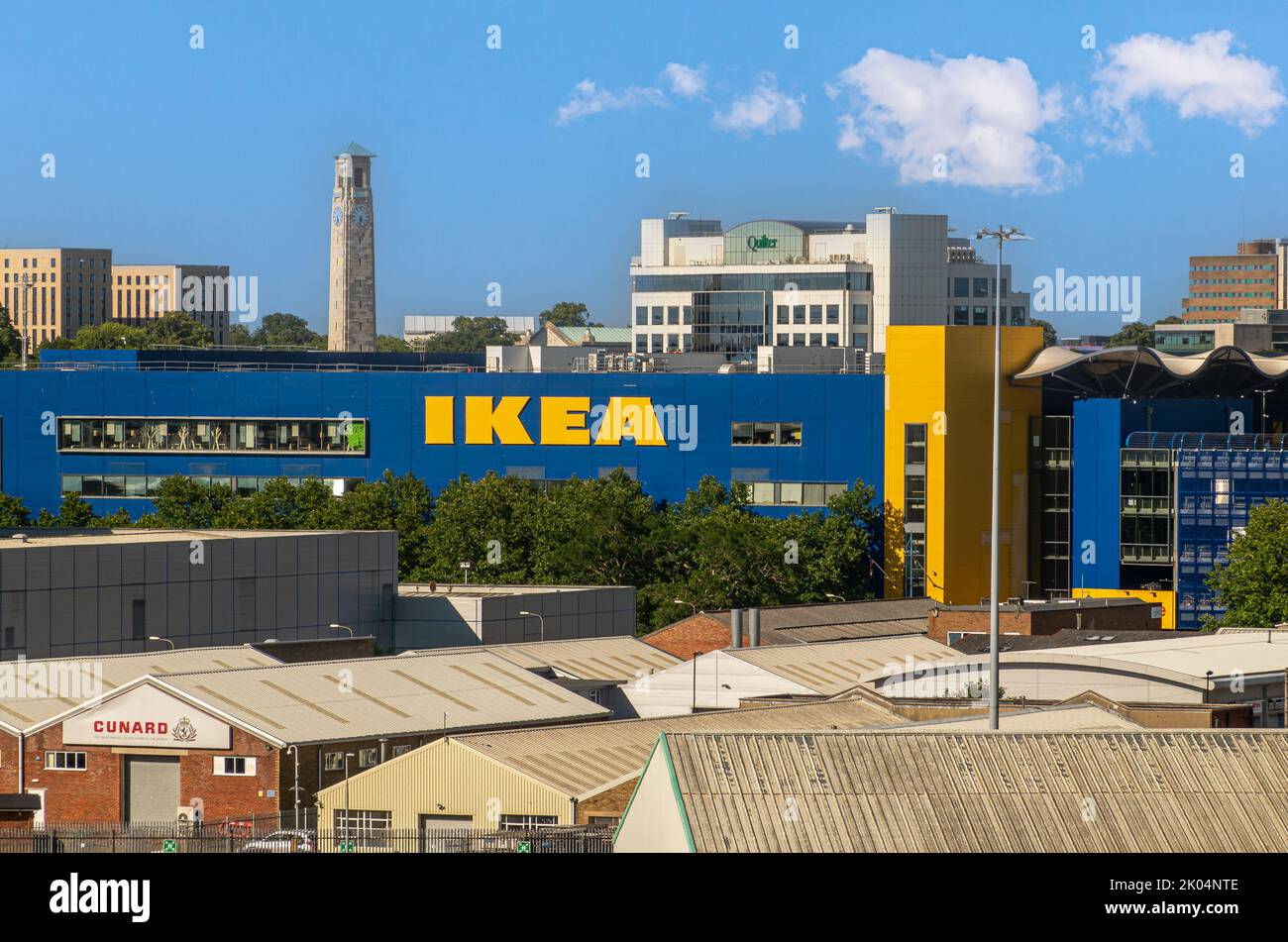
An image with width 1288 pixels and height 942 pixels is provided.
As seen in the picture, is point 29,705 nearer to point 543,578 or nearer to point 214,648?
point 214,648

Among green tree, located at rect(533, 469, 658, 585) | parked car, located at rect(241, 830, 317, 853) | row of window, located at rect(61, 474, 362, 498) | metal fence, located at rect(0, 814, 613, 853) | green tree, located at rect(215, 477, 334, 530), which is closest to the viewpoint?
metal fence, located at rect(0, 814, 613, 853)

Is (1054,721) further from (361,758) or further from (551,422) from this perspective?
(551,422)

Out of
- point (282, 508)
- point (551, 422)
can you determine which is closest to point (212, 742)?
point (282, 508)

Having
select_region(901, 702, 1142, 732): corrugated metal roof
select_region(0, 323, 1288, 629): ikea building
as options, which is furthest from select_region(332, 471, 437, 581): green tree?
select_region(901, 702, 1142, 732): corrugated metal roof

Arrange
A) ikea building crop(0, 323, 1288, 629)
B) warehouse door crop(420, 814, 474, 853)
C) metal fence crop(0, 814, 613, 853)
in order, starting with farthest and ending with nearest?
ikea building crop(0, 323, 1288, 629)
warehouse door crop(420, 814, 474, 853)
metal fence crop(0, 814, 613, 853)

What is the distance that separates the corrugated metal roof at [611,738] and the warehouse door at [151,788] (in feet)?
25.9

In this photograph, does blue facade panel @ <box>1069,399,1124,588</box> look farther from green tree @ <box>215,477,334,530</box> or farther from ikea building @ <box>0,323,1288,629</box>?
green tree @ <box>215,477,334,530</box>

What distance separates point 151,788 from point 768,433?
6275cm

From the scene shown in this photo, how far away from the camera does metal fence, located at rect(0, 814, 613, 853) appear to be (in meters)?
40.0

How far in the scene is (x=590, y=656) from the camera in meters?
70.8

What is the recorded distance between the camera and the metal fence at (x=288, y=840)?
131 feet

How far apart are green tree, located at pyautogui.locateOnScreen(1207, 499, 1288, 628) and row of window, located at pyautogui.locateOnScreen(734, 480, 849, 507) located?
72.7ft

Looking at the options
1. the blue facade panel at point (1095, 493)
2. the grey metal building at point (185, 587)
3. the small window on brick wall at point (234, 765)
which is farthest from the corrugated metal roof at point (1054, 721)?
the blue facade panel at point (1095, 493)

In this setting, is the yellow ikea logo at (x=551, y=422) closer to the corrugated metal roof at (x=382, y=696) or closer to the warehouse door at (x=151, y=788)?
the corrugated metal roof at (x=382, y=696)
